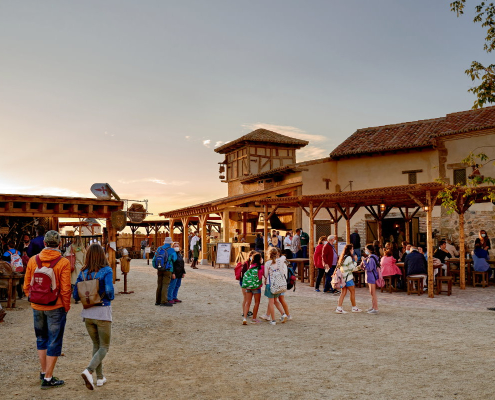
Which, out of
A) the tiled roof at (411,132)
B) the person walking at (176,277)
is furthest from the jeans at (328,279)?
the tiled roof at (411,132)

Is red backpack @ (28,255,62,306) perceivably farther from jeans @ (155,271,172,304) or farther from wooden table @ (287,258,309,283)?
wooden table @ (287,258,309,283)

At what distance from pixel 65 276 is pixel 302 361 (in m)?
3.08

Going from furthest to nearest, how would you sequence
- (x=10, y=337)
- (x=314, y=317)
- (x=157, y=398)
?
(x=314, y=317), (x=10, y=337), (x=157, y=398)

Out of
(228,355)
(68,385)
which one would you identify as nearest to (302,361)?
(228,355)

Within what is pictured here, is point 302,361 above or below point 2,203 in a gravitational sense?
below

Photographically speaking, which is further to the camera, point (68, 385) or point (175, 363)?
point (175, 363)

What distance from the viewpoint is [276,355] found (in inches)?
245

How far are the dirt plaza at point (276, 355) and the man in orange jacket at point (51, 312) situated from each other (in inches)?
12.9

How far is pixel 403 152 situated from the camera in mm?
21766

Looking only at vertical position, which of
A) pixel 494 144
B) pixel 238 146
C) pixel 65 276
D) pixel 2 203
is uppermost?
pixel 238 146

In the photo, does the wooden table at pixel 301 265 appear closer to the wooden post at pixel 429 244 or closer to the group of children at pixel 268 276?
the wooden post at pixel 429 244

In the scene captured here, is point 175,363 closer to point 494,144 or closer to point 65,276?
point 65,276

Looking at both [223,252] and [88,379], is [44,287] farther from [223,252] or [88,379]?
[223,252]

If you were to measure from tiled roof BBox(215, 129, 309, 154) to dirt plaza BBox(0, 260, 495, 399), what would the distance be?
789 inches
